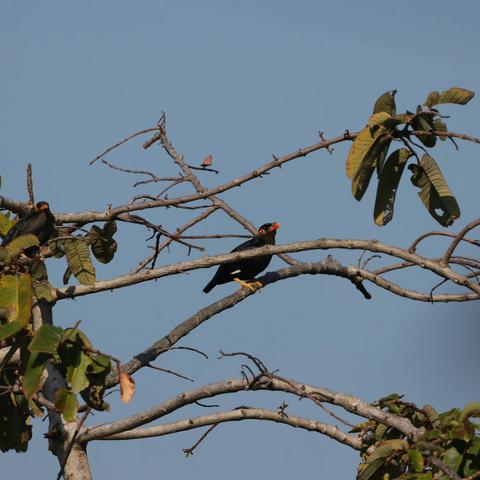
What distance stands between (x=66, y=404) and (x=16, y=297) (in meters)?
0.64

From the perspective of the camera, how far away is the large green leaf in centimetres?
548

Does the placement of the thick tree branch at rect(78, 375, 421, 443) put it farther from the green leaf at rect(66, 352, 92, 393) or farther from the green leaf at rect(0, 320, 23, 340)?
the green leaf at rect(0, 320, 23, 340)

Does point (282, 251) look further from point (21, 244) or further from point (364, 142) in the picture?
point (21, 244)

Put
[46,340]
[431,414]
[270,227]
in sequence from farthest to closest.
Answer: [270,227] < [431,414] < [46,340]

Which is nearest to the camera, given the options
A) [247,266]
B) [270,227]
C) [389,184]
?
[389,184]

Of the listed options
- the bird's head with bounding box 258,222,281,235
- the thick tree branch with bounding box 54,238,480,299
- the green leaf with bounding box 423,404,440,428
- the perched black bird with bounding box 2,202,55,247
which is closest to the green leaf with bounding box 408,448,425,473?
the green leaf with bounding box 423,404,440,428

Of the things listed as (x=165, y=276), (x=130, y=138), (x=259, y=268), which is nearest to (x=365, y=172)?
(x=165, y=276)

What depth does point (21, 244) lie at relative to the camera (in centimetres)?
562

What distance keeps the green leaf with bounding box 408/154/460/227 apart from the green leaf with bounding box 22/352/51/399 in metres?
2.08

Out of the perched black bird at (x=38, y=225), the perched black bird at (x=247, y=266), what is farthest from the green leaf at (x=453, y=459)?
the perched black bird at (x=247, y=266)

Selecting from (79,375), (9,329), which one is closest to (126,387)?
(79,375)

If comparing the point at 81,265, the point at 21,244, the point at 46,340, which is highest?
the point at 81,265

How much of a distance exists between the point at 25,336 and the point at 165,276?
33.0 inches

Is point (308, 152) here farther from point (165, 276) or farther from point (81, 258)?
point (81, 258)
